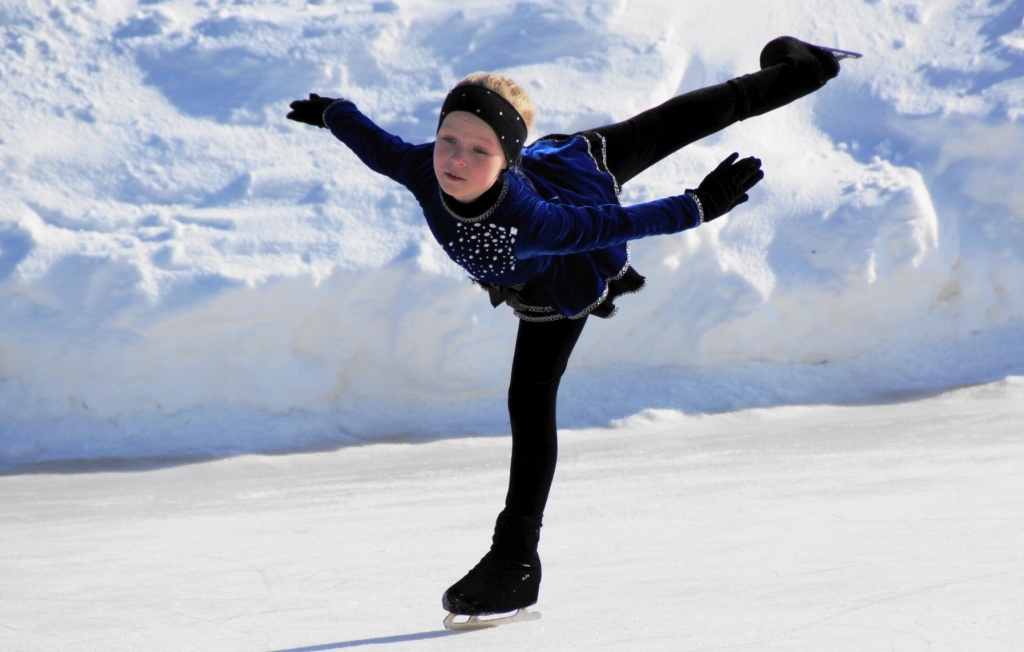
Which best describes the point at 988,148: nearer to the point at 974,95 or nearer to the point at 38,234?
the point at 974,95

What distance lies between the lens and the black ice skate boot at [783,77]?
278cm

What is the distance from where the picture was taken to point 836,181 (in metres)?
6.05

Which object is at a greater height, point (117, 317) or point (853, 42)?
point (853, 42)

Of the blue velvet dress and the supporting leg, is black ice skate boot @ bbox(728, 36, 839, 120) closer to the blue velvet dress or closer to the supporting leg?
the blue velvet dress

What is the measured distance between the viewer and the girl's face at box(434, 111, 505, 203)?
7.36ft

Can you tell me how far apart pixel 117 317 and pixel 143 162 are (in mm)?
1289

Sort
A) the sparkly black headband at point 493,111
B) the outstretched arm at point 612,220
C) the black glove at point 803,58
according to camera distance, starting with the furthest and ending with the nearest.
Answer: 1. the black glove at point 803,58
2. the sparkly black headband at point 493,111
3. the outstretched arm at point 612,220

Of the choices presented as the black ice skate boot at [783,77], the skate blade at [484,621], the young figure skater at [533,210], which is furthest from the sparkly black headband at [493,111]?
the skate blade at [484,621]

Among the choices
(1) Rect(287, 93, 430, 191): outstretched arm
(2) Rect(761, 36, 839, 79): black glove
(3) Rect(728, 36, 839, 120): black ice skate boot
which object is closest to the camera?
(1) Rect(287, 93, 430, 191): outstretched arm

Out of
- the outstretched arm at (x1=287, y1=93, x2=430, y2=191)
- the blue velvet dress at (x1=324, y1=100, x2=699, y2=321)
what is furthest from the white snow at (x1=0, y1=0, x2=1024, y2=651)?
the outstretched arm at (x1=287, y1=93, x2=430, y2=191)

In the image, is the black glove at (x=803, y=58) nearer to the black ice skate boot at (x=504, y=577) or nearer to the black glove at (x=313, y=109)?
the black glove at (x=313, y=109)

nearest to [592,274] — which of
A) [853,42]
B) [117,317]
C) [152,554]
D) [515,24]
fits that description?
[152,554]

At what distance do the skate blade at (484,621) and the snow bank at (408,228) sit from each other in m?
2.62

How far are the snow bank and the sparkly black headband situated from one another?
9.42 feet
